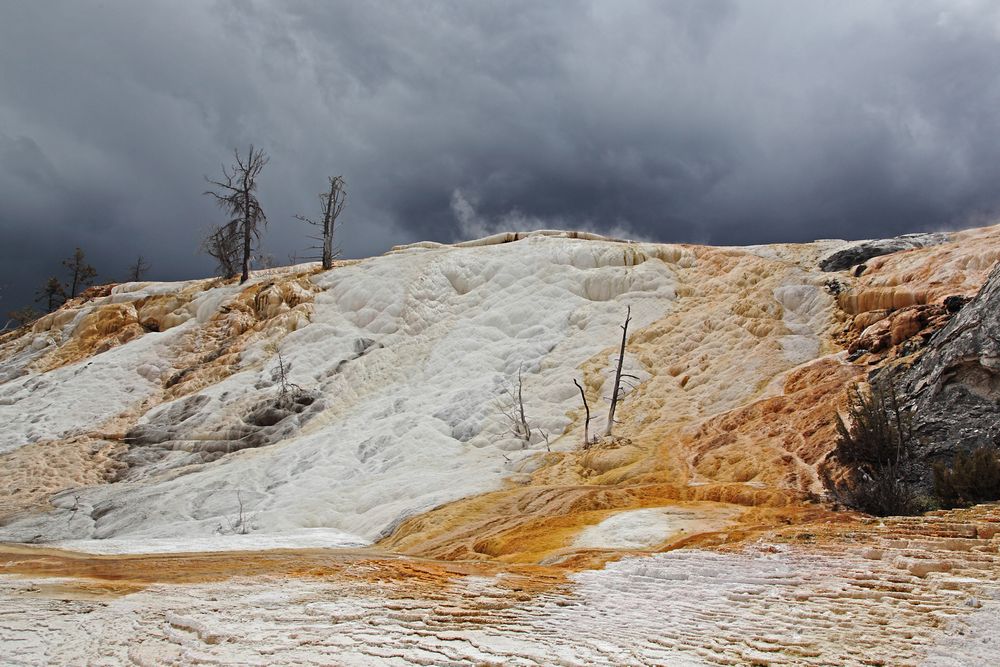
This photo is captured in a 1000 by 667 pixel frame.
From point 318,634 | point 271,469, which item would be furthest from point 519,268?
point 318,634

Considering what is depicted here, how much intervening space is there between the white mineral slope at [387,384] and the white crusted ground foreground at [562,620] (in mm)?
8591

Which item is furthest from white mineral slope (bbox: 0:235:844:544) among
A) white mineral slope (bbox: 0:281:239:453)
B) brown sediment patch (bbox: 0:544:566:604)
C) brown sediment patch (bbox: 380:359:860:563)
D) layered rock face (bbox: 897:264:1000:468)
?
brown sediment patch (bbox: 0:544:566:604)

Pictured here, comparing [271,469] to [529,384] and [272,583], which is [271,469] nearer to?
[529,384]

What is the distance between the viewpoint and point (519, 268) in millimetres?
30938

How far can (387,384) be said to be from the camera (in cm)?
2567

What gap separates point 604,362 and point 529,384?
2.55 metres

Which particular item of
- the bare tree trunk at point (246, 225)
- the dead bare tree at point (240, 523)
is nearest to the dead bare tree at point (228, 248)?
the bare tree trunk at point (246, 225)

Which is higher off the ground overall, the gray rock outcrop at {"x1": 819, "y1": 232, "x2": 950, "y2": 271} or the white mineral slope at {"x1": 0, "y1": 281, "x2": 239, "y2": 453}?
the gray rock outcrop at {"x1": 819, "y1": 232, "x2": 950, "y2": 271}

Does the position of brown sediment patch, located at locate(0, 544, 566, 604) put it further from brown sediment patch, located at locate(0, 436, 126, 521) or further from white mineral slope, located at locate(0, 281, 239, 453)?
white mineral slope, located at locate(0, 281, 239, 453)

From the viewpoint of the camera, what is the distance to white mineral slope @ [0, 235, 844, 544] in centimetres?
1812

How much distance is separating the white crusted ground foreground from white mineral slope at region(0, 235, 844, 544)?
28.2ft

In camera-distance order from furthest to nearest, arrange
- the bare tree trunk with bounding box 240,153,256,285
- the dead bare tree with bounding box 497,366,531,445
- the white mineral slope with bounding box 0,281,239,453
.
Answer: the bare tree trunk with bounding box 240,153,256,285 < the white mineral slope with bounding box 0,281,239,453 < the dead bare tree with bounding box 497,366,531,445

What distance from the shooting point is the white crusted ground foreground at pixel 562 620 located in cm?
491

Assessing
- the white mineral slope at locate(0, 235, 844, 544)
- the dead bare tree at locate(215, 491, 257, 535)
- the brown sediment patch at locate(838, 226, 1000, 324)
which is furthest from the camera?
the white mineral slope at locate(0, 235, 844, 544)
